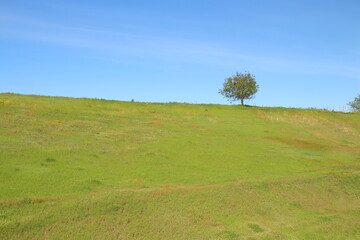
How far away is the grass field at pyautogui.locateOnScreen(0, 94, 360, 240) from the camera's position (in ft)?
38.9

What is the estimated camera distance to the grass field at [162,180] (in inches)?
467

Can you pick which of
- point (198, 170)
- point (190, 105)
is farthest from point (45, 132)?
point (190, 105)

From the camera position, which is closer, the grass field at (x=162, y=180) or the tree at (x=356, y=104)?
the grass field at (x=162, y=180)

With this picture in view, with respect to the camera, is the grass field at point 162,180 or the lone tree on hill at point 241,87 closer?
the grass field at point 162,180

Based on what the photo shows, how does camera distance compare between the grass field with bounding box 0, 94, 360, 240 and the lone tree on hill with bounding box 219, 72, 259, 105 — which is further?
the lone tree on hill with bounding box 219, 72, 259, 105

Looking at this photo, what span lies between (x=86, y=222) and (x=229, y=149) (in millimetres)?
14333

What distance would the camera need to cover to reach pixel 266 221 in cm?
1404

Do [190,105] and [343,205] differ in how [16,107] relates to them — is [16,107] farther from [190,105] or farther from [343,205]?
[343,205]

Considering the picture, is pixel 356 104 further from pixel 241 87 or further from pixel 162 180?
pixel 162 180

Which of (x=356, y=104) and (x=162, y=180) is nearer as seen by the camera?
(x=162, y=180)

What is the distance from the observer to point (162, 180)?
52.4 feet

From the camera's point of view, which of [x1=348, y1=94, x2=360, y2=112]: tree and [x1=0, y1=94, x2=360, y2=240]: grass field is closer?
[x1=0, y1=94, x2=360, y2=240]: grass field

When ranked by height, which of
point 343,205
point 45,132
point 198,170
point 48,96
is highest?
point 48,96

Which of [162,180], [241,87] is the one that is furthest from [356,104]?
[162,180]
